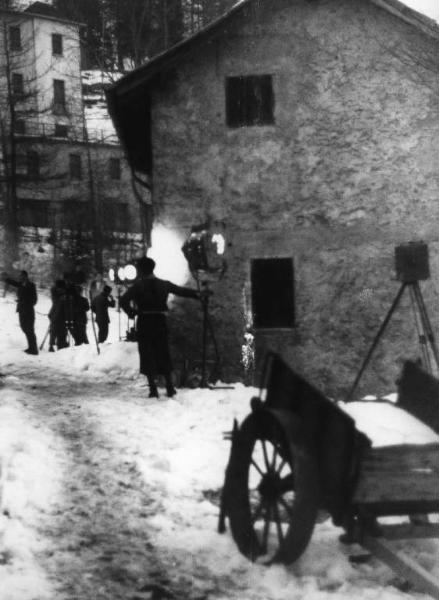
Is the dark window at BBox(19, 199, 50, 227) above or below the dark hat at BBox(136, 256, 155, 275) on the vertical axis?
above

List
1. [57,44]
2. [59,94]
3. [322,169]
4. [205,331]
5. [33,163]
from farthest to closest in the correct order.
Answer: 1. [57,44]
2. [59,94]
3. [33,163]
4. [322,169]
5. [205,331]

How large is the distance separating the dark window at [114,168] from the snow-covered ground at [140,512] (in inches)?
1651

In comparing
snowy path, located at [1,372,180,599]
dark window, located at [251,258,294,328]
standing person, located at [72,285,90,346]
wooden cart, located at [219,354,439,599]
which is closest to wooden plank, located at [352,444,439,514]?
wooden cart, located at [219,354,439,599]

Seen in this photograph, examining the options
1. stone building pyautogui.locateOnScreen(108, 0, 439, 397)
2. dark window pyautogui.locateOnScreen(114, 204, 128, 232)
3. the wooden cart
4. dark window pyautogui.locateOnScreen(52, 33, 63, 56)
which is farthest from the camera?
dark window pyautogui.locateOnScreen(52, 33, 63, 56)

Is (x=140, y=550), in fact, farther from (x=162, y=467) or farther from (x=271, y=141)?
(x=271, y=141)

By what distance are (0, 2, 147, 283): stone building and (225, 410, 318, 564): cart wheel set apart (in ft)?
109

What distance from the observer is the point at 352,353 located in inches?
451

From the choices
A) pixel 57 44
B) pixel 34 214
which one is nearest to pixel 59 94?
pixel 57 44

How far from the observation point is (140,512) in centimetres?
533

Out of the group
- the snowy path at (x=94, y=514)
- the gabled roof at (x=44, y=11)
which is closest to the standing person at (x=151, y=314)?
the snowy path at (x=94, y=514)

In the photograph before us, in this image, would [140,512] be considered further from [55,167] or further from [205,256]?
[55,167]

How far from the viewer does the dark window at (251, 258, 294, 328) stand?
11.7 meters

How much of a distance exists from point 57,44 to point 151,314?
52.1 meters

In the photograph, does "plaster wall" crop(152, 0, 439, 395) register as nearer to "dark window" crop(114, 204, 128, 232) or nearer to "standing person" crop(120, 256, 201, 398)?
"standing person" crop(120, 256, 201, 398)
